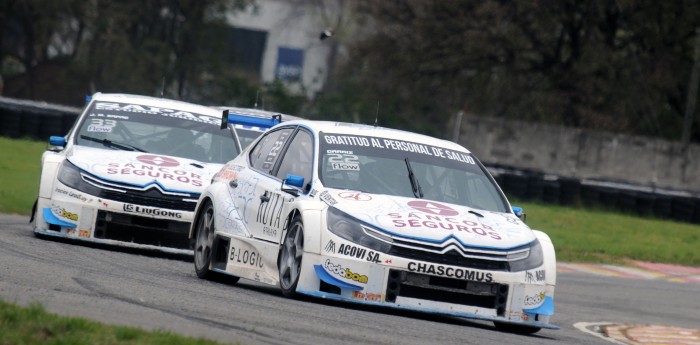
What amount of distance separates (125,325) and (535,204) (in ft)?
72.4

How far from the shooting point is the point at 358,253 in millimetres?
9164

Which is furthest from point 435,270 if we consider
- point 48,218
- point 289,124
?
point 48,218

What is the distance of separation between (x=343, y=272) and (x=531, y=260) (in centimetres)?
126

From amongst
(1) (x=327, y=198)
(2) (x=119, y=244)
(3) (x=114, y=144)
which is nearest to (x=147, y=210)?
(2) (x=119, y=244)

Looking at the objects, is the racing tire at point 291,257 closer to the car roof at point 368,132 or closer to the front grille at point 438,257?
the front grille at point 438,257

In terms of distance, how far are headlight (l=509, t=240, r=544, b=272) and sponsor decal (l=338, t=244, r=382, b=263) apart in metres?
0.90

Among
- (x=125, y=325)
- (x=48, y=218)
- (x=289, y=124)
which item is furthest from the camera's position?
(x=48, y=218)

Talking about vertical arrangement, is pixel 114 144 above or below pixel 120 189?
above

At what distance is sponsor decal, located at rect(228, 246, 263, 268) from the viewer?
33.6ft

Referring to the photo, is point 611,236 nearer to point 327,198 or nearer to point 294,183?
point 294,183

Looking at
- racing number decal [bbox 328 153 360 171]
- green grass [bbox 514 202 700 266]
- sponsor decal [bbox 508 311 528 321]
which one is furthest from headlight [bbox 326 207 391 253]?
green grass [bbox 514 202 700 266]

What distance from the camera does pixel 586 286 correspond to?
669 inches

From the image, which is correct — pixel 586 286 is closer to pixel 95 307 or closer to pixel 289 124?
pixel 289 124

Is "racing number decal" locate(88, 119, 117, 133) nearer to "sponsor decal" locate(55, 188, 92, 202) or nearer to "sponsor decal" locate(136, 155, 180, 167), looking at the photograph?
"sponsor decal" locate(136, 155, 180, 167)
